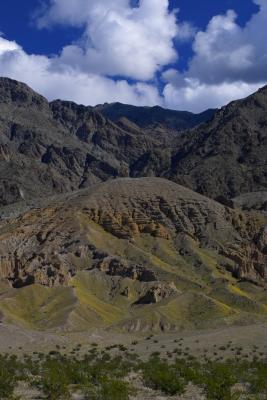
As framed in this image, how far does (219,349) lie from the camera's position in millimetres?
87812

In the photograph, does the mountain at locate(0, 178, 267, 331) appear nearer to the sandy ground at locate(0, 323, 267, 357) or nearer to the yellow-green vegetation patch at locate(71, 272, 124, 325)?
the yellow-green vegetation patch at locate(71, 272, 124, 325)

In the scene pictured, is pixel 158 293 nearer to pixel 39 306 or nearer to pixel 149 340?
pixel 39 306

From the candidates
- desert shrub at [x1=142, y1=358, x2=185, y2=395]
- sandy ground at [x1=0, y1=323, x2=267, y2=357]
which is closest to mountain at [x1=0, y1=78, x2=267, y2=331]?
sandy ground at [x1=0, y1=323, x2=267, y2=357]

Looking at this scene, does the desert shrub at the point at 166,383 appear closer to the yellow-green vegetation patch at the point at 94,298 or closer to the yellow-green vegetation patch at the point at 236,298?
the yellow-green vegetation patch at the point at 94,298

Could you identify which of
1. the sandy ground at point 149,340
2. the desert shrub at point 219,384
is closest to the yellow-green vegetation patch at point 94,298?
the sandy ground at point 149,340

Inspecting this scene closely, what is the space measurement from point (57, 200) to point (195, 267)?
47.8 metres

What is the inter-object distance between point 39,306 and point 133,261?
3510cm

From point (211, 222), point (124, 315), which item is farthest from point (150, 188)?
point (124, 315)

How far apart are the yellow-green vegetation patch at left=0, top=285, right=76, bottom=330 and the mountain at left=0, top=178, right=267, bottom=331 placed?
0.66 ft

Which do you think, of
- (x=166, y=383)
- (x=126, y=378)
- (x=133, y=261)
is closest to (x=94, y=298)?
(x=133, y=261)

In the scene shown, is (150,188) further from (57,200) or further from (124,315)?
(124,315)

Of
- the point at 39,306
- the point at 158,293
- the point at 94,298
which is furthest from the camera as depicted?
the point at 94,298

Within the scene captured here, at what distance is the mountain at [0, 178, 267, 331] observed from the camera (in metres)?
121

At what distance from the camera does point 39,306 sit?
12394 centimetres
